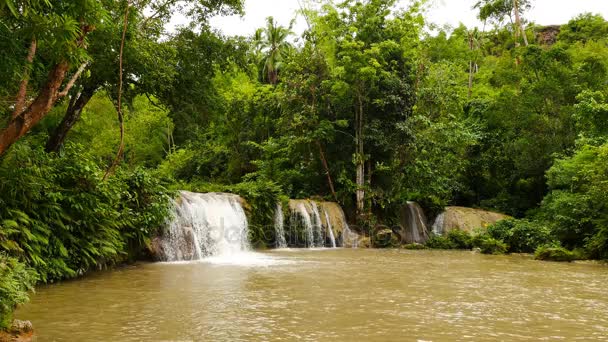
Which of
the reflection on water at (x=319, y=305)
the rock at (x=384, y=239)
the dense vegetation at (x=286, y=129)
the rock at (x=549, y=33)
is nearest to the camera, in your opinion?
the reflection on water at (x=319, y=305)

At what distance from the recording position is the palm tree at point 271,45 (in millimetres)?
42969

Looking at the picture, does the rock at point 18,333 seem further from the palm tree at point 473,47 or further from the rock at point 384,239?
the palm tree at point 473,47

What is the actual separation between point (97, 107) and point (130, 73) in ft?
44.8

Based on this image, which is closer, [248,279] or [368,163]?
[248,279]

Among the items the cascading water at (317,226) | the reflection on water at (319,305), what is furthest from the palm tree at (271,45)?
the reflection on water at (319,305)

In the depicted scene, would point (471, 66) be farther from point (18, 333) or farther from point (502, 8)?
point (18, 333)

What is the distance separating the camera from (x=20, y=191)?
8469 millimetres

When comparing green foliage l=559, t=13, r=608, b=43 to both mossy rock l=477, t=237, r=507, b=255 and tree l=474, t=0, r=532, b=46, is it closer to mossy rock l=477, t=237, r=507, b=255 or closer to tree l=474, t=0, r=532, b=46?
tree l=474, t=0, r=532, b=46

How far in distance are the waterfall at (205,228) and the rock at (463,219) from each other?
10.2 meters

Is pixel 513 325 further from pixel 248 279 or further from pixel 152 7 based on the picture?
pixel 152 7

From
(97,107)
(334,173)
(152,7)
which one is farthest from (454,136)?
(97,107)

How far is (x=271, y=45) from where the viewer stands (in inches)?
1748

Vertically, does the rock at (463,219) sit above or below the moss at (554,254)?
above

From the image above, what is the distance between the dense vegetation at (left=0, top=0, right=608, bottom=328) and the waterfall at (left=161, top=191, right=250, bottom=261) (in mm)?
Answer: 983
